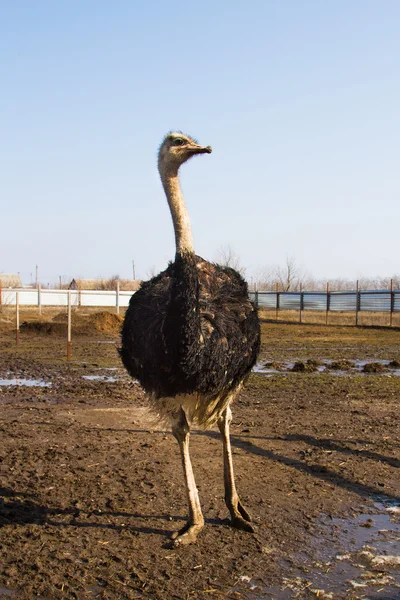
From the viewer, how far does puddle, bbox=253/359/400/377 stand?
480 inches

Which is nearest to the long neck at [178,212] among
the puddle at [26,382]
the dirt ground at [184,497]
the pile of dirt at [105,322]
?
the dirt ground at [184,497]

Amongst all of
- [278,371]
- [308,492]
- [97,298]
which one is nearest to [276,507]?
[308,492]

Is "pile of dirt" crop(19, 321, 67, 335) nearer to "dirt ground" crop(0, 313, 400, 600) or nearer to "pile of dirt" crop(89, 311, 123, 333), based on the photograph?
"pile of dirt" crop(89, 311, 123, 333)

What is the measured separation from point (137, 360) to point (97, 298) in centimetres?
3926

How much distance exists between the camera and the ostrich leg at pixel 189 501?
4227mm

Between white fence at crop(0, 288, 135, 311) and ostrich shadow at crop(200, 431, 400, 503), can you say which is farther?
white fence at crop(0, 288, 135, 311)

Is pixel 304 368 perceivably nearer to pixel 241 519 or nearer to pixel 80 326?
pixel 241 519

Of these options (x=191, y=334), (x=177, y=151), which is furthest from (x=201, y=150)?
(x=191, y=334)

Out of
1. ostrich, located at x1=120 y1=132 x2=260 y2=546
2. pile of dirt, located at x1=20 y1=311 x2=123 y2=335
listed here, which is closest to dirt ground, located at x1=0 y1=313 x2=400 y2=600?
ostrich, located at x1=120 y1=132 x2=260 y2=546

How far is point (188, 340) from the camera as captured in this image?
4.05m

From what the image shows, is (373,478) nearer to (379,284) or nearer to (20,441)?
(20,441)

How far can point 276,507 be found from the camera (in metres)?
4.91

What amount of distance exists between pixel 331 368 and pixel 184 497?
8.08 metres

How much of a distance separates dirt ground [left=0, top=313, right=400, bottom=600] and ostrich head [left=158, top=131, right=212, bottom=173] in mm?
1849
